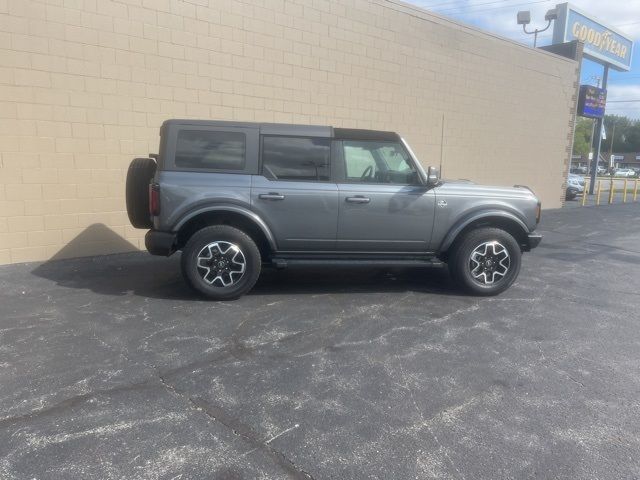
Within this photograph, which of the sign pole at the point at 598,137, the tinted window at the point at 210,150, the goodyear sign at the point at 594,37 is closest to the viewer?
the tinted window at the point at 210,150

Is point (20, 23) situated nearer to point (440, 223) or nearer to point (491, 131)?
point (440, 223)

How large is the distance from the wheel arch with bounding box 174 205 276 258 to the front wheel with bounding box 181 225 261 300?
14 cm

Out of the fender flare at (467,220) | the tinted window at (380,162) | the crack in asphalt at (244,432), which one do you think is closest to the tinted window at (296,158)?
the tinted window at (380,162)

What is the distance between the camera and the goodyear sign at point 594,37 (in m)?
17.7

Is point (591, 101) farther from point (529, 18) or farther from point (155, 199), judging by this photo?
point (155, 199)

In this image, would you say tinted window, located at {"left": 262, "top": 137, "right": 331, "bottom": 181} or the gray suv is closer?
the gray suv

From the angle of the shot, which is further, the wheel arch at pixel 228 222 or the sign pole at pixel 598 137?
the sign pole at pixel 598 137

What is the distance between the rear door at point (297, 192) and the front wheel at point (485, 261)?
155 centimetres

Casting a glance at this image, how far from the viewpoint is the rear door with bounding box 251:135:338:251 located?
17.9ft

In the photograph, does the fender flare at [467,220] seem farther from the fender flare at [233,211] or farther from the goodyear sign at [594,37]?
the goodyear sign at [594,37]

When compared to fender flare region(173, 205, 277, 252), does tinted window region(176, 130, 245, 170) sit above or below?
above

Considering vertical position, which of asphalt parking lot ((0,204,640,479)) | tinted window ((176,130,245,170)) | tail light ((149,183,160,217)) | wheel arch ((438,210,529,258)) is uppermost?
tinted window ((176,130,245,170))

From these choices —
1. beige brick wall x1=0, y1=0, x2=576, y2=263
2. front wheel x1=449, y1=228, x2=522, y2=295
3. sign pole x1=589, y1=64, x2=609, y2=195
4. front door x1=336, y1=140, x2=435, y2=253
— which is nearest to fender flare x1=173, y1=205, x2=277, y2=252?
front door x1=336, y1=140, x2=435, y2=253

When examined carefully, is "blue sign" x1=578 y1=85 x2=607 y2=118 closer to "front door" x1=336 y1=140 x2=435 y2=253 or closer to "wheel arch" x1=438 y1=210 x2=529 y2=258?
"wheel arch" x1=438 y1=210 x2=529 y2=258
